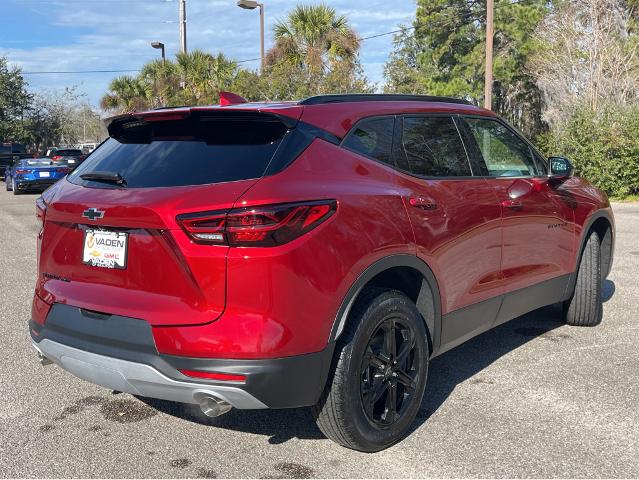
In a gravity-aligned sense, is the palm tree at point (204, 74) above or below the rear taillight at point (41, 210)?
above

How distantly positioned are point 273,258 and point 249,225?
6.5 inches

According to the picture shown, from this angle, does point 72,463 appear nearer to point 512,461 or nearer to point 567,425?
point 512,461

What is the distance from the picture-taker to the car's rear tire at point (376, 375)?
3057mm

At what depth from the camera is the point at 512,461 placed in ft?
10.5

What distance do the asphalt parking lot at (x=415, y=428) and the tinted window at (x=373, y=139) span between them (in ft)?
4.90

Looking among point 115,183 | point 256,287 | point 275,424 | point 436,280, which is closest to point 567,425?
point 436,280

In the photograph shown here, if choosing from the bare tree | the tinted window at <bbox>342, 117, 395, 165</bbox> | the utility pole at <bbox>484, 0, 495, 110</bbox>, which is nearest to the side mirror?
the tinted window at <bbox>342, 117, 395, 165</bbox>

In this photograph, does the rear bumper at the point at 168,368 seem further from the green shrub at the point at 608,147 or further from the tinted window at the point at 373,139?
the green shrub at the point at 608,147

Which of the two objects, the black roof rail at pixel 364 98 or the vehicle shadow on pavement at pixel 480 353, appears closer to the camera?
the black roof rail at pixel 364 98

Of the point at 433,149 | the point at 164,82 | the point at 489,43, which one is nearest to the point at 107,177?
the point at 433,149

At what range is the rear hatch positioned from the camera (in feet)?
9.16

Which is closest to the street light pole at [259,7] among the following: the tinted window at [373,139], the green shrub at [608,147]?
the green shrub at [608,147]

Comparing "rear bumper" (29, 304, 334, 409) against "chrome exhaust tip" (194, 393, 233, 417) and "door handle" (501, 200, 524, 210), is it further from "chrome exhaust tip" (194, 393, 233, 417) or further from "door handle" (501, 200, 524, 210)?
"door handle" (501, 200, 524, 210)

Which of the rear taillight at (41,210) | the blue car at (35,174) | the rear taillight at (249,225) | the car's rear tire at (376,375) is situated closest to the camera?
the rear taillight at (249,225)
